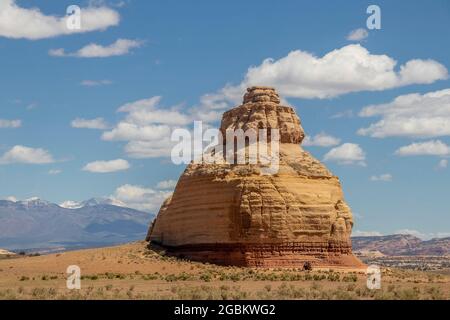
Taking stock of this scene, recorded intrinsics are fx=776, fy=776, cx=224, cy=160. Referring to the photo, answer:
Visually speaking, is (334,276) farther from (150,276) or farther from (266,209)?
(150,276)

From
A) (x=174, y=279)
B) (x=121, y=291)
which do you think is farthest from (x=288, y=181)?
(x=121, y=291)

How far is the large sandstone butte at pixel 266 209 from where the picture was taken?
187ft

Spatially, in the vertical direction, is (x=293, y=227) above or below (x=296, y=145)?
below

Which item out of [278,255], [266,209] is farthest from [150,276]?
[266,209]

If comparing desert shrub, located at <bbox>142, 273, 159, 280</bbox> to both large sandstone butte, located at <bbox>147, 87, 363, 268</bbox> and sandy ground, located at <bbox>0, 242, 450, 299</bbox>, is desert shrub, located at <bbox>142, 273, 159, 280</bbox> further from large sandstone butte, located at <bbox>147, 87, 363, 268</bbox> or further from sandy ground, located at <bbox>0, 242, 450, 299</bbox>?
large sandstone butte, located at <bbox>147, 87, 363, 268</bbox>

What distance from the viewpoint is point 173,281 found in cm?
4850

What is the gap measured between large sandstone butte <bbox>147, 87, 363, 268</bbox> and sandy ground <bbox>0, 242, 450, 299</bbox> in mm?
1666

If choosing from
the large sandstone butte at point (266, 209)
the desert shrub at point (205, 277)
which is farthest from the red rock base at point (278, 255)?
the desert shrub at point (205, 277)

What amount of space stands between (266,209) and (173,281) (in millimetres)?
11400

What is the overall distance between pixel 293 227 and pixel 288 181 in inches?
142

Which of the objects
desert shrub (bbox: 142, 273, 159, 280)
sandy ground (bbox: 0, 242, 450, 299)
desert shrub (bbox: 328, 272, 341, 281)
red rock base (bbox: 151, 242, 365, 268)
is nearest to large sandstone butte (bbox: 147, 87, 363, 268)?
red rock base (bbox: 151, 242, 365, 268)

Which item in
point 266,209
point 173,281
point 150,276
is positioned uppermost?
point 266,209
